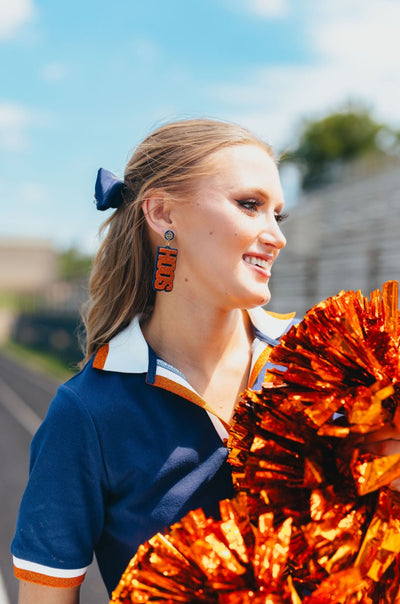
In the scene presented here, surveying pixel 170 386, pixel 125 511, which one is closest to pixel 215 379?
pixel 170 386

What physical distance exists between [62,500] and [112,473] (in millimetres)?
98

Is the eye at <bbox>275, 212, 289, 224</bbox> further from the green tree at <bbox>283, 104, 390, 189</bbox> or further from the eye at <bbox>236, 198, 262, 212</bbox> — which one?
the green tree at <bbox>283, 104, 390, 189</bbox>

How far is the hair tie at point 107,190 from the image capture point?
1378 mm

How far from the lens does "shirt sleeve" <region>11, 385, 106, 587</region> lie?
110 cm

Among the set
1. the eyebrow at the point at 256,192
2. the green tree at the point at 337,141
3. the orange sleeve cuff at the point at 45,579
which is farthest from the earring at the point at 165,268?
the green tree at the point at 337,141

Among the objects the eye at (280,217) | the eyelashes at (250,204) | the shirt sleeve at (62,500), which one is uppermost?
the eye at (280,217)

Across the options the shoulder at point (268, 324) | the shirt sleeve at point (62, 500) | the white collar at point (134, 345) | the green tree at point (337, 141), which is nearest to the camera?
the shirt sleeve at point (62, 500)

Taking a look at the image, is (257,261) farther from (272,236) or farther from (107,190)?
(107,190)

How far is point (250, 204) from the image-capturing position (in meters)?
1.18

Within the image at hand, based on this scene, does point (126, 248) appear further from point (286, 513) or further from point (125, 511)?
point (286, 513)

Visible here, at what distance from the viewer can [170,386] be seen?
1.18 metres

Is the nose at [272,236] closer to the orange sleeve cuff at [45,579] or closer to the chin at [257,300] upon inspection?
the chin at [257,300]

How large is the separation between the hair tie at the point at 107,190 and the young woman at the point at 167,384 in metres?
0.06

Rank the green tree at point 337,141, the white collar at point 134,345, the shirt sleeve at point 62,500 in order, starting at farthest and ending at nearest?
the green tree at point 337,141, the white collar at point 134,345, the shirt sleeve at point 62,500
